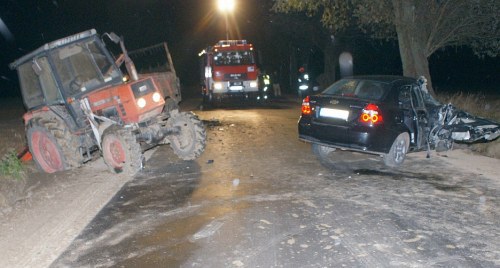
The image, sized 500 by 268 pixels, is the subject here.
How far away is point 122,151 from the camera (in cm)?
875

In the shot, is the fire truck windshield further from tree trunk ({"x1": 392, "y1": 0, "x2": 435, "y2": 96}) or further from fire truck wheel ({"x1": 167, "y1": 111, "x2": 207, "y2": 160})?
fire truck wheel ({"x1": 167, "y1": 111, "x2": 207, "y2": 160})

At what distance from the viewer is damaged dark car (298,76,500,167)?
8781 mm

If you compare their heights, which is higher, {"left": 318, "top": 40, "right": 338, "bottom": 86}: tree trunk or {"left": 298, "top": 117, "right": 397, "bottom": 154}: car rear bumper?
{"left": 318, "top": 40, "right": 338, "bottom": 86}: tree trunk

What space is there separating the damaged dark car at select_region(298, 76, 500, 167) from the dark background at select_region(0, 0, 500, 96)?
21.0 metres

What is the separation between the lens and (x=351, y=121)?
8.85 m

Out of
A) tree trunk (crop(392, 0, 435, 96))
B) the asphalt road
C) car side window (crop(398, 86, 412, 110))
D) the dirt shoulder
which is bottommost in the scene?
the asphalt road

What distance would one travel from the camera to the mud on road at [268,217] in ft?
16.4

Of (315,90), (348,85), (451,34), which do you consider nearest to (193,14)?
(315,90)

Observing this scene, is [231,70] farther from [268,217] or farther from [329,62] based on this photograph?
[268,217]

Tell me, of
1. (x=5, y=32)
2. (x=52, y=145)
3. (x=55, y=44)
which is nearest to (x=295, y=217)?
(x=52, y=145)

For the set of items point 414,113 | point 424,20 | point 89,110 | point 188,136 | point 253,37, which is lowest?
point 188,136

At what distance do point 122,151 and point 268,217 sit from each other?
3632 millimetres

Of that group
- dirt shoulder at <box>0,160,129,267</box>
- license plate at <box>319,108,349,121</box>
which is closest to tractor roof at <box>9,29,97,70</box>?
dirt shoulder at <box>0,160,129,267</box>

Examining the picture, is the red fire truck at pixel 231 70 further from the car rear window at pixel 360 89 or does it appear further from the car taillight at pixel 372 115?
the car taillight at pixel 372 115
